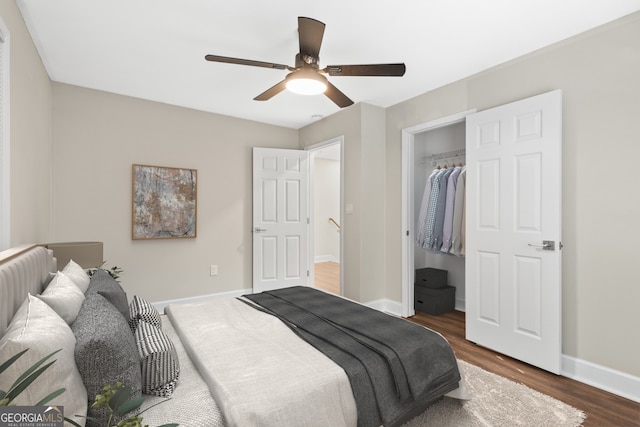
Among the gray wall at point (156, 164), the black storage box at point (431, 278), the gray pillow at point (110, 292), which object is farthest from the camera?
the black storage box at point (431, 278)

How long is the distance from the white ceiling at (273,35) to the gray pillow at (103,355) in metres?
1.90

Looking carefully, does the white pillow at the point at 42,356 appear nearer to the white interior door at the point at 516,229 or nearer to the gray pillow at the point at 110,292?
the gray pillow at the point at 110,292

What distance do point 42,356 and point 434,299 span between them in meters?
3.68

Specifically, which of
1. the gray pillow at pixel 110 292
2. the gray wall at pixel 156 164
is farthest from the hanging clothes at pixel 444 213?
the gray pillow at pixel 110 292

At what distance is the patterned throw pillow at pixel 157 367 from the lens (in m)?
1.30

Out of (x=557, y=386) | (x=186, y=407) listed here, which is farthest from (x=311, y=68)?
(x=557, y=386)

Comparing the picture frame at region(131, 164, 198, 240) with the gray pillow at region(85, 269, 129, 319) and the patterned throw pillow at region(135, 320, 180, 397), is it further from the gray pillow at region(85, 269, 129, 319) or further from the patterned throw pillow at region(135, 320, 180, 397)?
the patterned throw pillow at region(135, 320, 180, 397)

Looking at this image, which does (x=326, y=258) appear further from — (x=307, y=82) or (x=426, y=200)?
(x=307, y=82)

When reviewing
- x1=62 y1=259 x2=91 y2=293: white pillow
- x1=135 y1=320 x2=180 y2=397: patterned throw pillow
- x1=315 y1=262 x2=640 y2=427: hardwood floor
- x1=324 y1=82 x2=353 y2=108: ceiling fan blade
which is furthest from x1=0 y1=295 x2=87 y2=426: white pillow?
x1=315 y1=262 x2=640 y2=427: hardwood floor

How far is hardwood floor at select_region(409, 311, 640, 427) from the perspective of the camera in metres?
1.98

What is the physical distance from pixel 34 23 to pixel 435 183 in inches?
147

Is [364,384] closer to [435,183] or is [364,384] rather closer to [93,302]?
[93,302]

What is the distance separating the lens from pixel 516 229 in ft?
8.93

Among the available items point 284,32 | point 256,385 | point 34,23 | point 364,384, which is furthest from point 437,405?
point 34,23
